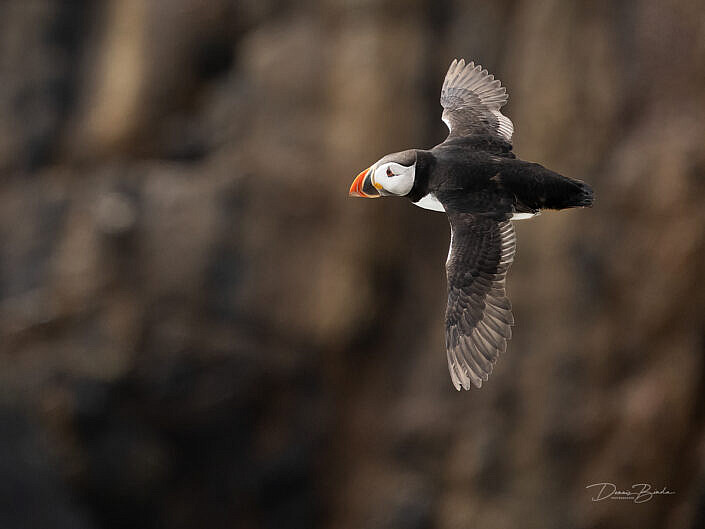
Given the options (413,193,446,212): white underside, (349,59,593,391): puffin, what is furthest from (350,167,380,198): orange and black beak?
(413,193,446,212): white underside

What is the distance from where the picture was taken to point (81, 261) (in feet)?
25.0

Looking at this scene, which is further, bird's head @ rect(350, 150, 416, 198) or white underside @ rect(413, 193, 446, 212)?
white underside @ rect(413, 193, 446, 212)

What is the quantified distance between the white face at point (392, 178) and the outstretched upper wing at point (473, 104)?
689 millimetres

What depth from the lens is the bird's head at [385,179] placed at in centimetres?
335

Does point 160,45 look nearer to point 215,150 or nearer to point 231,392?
point 215,150

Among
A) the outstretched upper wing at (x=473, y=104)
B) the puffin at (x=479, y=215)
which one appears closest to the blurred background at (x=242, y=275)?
the outstretched upper wing at (x=473, y=104)

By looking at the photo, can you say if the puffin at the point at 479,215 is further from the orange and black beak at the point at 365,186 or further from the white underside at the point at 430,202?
the orange and black beak at the point at 365,186

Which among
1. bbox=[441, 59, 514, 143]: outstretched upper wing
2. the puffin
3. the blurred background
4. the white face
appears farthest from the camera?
the blurred background

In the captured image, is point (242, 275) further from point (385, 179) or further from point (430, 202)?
point (385, 179)

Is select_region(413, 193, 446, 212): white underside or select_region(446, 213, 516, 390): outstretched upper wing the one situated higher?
select_region(413, 193, 446, 212): white underside

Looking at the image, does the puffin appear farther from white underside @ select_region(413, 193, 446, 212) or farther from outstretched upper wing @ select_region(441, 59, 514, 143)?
outstretched upper wing @ select_region(441, 59, 514, 143)

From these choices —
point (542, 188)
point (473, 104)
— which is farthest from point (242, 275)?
point (542, 188)

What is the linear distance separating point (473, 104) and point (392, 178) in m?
1.02

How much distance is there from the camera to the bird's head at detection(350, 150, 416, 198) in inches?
132
